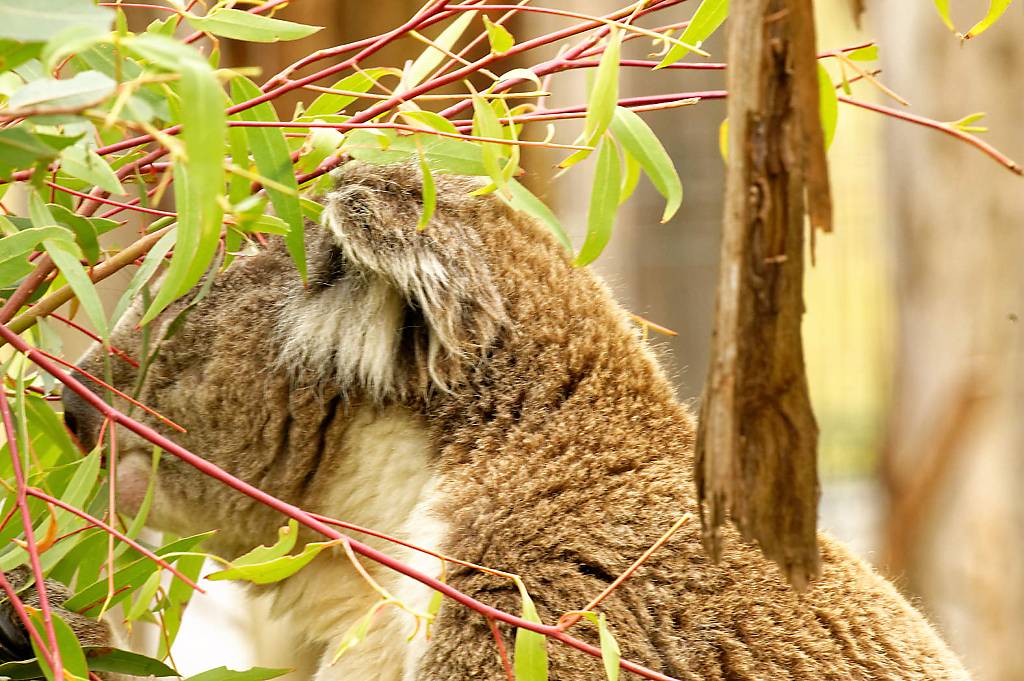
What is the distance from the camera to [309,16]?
316 centimetres

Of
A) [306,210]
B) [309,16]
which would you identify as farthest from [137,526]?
[309,16]

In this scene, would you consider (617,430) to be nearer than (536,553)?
No

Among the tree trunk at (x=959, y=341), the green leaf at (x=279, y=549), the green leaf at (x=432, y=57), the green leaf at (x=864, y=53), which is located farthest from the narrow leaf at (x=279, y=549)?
the tree trunk at (x=959, y=341)

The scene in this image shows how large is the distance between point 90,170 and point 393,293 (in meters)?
0.61

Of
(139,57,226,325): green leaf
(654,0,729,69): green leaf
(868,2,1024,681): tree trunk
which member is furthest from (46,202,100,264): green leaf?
(868,2,1024,681): tree trunk

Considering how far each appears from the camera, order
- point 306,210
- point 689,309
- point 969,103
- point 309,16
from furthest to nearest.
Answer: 1. point 689,309
2. point 969,103
3. point 309,16
4. point 306,210

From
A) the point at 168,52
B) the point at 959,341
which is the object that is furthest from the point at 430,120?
the point at 959,341

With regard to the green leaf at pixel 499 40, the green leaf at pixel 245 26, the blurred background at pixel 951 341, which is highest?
the green leaf at pixel 245 26

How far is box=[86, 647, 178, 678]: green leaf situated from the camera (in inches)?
58.1

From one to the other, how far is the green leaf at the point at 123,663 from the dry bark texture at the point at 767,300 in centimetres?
75

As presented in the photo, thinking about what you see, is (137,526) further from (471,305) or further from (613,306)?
(613,306)

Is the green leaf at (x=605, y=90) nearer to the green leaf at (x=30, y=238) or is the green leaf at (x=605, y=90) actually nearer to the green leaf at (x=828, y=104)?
the green leaf at (x=828, y=104)

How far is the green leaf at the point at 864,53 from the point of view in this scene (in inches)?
57.7

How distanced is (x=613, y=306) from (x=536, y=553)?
0.45 metres
